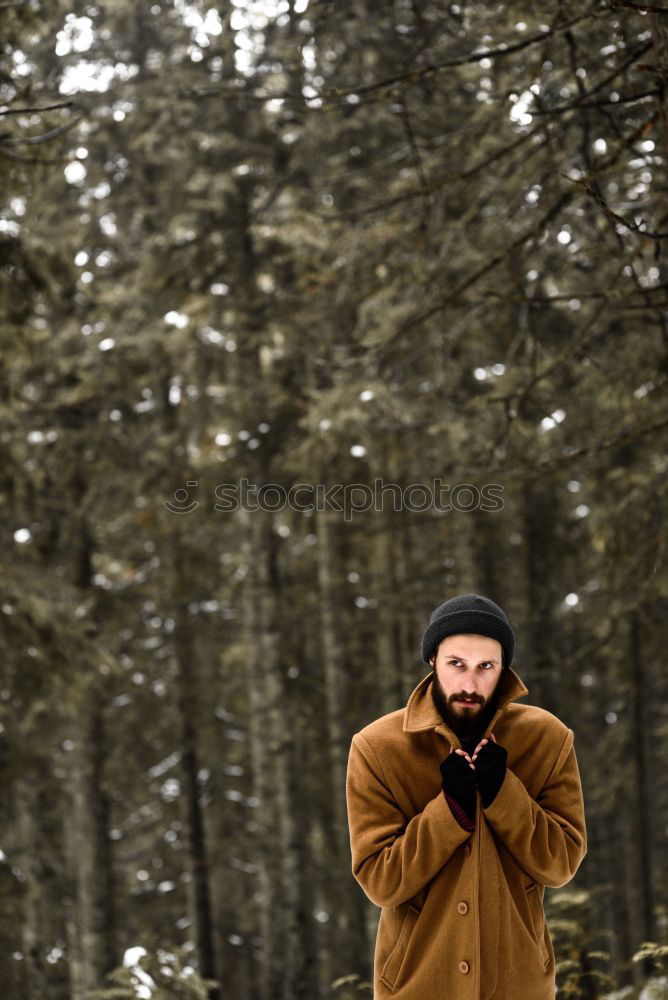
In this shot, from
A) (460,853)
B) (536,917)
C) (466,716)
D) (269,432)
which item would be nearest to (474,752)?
(466,716)

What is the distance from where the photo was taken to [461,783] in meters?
2.95

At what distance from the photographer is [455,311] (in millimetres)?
10023

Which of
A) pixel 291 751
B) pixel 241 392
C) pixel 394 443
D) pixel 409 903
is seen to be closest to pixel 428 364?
pixel 394 443

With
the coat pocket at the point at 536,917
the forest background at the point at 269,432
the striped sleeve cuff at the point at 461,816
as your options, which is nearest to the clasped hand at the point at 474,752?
the striped sleeve cuff at the point at 461,816

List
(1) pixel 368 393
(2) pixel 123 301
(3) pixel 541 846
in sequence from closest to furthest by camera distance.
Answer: (3) pixel 541 846
(1) pixel 368 393
(2) pixel 123 301

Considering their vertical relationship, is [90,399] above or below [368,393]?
above

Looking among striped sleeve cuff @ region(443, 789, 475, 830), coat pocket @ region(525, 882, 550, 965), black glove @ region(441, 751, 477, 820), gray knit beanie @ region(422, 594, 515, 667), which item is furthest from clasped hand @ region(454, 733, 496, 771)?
coat pocket @ region(525, 882, 550, 965)

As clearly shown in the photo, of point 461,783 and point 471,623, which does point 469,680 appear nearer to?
point 471,623

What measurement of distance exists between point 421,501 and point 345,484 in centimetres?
121

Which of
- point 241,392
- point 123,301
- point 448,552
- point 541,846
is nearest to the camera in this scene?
point 541,846

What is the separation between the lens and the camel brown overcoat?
2943 millimetres

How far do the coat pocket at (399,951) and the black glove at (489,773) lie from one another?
0.44m

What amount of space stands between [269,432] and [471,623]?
29.5ft

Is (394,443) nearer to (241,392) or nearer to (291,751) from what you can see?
(241,392)
